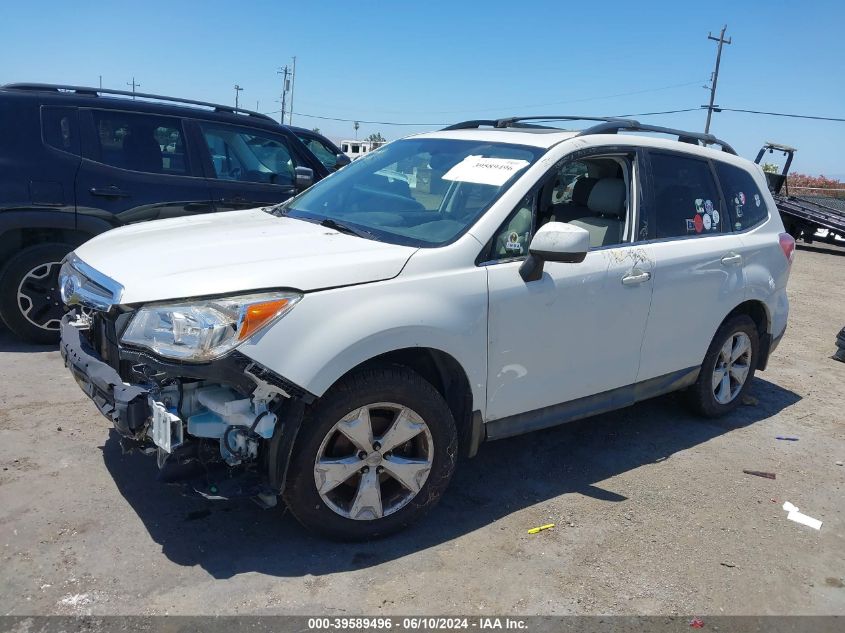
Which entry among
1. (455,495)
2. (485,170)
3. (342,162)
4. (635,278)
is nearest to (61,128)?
(342,162)

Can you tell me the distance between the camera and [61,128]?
565cm

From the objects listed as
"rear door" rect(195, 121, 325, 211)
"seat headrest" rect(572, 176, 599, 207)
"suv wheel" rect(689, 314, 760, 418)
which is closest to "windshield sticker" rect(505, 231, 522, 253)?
"seat headrest" rect(572, 176, 599, 207)

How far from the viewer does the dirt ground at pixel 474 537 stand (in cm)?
301

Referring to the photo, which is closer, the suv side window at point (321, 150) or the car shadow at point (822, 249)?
the suv side window at point (321, 150)

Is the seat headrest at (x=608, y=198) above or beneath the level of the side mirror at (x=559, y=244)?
above

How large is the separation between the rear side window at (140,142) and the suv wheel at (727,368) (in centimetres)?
436

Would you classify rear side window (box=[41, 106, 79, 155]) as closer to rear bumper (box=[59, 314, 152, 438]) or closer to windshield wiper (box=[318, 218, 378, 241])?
rear bumper (box=[59, 314, 152, 438])

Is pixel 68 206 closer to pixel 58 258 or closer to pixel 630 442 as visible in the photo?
pixel 58 258

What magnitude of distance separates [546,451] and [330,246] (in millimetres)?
2029

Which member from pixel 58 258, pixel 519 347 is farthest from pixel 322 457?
pixel 58 258

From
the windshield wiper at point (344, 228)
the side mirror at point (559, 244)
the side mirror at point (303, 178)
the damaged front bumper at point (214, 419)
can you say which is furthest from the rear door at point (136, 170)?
→ the side mirror at point (559, 244)

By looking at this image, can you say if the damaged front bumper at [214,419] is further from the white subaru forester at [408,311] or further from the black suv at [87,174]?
the black suv at [87,174]

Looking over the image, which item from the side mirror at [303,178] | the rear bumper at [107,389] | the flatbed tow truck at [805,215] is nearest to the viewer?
the rear bumper at [107,389]

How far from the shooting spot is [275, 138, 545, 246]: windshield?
372 cm
